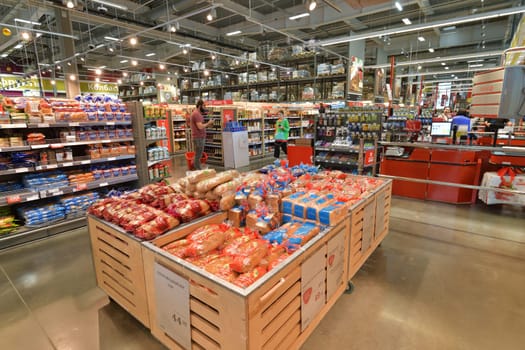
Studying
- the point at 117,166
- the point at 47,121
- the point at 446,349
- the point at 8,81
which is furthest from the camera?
the point at 8,81

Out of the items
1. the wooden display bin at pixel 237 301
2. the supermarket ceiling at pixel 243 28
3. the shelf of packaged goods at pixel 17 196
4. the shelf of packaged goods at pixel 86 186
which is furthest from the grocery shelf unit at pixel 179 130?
the wooden display bin at pixel 237 301

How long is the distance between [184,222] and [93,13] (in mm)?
10709

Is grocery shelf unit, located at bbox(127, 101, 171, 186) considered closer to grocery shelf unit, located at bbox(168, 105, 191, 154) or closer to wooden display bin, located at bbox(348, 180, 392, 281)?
wooden display bin, located at bbox(348, 180, 392, 281)

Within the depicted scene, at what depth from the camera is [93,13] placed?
9383 mm

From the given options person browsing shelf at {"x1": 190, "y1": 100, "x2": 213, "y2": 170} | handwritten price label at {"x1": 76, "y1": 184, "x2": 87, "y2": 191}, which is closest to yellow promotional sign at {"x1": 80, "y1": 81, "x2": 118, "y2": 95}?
person browsing shelf at {"x1": 190, "y1": 100, "x2": 213, "y2": 170}

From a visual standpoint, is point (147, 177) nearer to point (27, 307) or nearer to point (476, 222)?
point (27, 307)

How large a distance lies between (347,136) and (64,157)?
547cm

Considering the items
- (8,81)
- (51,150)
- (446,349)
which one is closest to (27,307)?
(51,150)

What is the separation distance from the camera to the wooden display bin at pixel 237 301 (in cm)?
136

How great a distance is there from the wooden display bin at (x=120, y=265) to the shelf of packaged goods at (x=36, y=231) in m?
2.21

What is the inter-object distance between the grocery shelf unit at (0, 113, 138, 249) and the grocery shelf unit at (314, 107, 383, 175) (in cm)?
417

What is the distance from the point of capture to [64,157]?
14.1 ft

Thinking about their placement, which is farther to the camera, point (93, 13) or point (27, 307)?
point (93, 13)

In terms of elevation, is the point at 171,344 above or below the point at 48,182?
below
